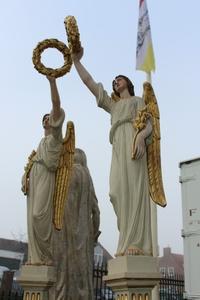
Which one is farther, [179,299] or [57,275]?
[179,299]

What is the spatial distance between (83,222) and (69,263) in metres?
0.61

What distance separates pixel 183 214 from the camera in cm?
788

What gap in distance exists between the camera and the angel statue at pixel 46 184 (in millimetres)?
5508

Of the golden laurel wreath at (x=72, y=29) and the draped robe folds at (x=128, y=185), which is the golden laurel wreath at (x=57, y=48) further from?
the draped robe folds at (x=128, y=185)

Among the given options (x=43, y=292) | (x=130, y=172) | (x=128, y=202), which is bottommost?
(x=43, y=292)

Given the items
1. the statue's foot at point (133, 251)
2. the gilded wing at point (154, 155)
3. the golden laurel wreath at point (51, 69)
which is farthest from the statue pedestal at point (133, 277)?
the golden laurel wreath at point (51, 69)

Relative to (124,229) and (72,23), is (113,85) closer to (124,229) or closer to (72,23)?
(72,23)

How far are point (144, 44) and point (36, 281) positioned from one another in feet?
22.2

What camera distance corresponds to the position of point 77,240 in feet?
20.3

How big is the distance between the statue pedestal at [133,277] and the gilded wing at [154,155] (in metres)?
0.67

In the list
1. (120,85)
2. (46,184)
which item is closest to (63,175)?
(46,184)

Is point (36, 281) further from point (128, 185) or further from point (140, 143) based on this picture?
point (140, 143)

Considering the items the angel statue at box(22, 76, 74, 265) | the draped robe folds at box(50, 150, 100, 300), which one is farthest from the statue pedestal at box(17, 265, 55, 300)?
the draped robe folds at box(50, 150, 100, 300)

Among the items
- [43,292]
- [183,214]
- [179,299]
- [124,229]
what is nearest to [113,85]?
[124,229]
